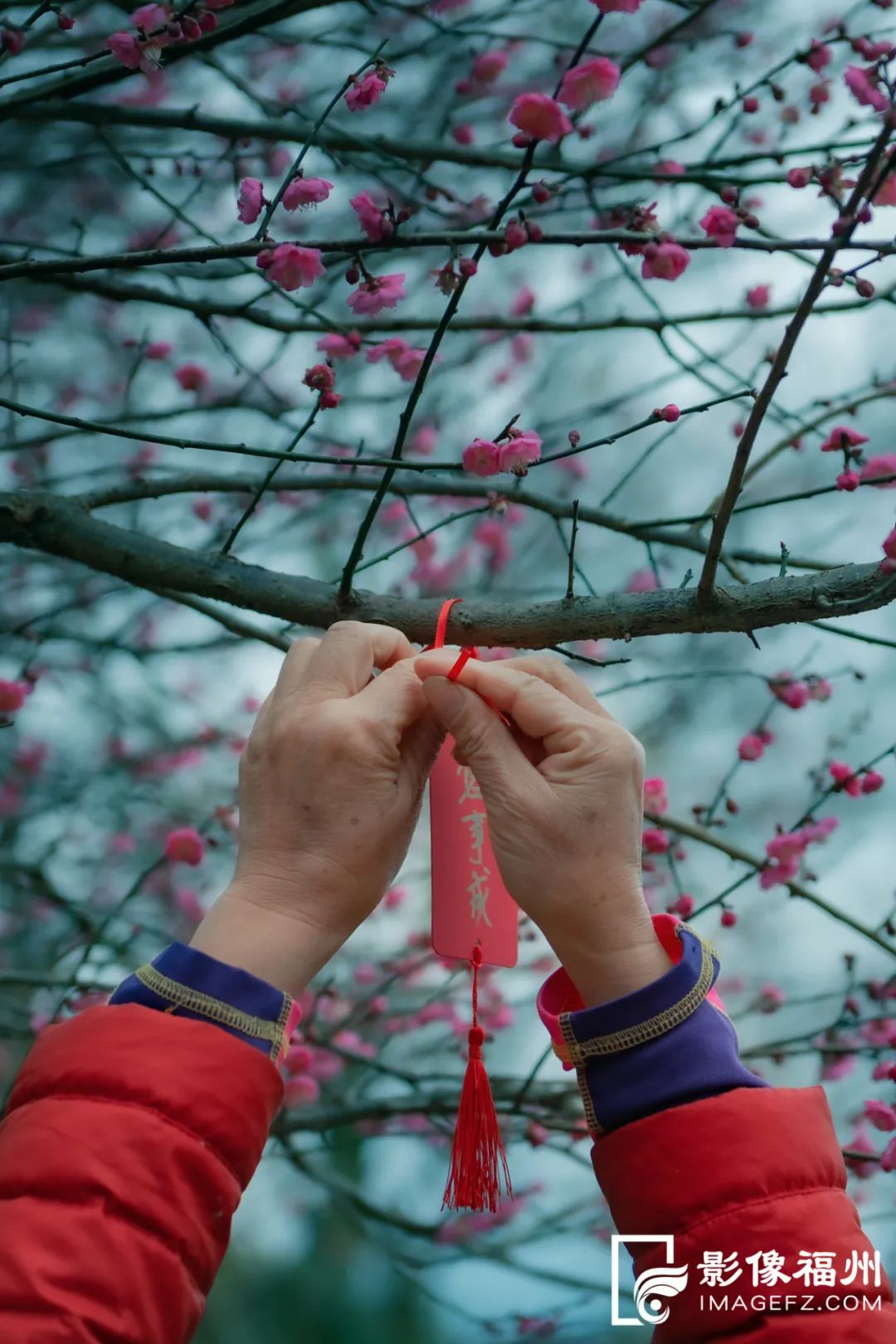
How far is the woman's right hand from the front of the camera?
0.86 meters

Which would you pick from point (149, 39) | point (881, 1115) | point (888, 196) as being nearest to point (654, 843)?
point (881, 1115)

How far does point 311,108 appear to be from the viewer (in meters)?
2.24

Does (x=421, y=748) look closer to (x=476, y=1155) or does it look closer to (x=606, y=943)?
(x=606, y=943)

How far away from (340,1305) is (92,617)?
1.92m

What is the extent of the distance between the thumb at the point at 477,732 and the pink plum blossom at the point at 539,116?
56cm

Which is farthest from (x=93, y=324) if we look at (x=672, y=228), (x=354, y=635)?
(x=354, y=635)

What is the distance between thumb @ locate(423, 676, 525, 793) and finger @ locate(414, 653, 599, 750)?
11 mm

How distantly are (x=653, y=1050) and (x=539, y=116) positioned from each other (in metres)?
0.89

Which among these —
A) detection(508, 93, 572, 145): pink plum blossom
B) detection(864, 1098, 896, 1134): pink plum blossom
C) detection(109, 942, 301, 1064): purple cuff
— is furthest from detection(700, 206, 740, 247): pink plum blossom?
detection(864, 1098, 896, 1134): pink plum blossom

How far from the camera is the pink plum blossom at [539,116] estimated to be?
3.40 ft

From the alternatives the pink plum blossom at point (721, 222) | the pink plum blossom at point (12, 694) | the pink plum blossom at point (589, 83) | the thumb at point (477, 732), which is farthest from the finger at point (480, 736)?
the pink plum blossom at point (12, 694)

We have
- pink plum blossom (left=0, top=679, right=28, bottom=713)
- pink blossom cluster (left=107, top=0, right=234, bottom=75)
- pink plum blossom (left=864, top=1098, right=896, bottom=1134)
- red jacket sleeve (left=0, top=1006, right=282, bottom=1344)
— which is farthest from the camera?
pink plum blossom (left=0, top=679, right=28, bottom=713)

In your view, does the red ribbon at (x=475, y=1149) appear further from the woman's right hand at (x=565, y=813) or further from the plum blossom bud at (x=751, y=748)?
the plum blossom bud at (x=751, y=748)

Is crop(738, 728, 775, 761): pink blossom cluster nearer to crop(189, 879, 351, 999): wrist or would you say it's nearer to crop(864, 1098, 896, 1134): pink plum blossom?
crop(864, 1098, 896, 1134): pink plum blossom
